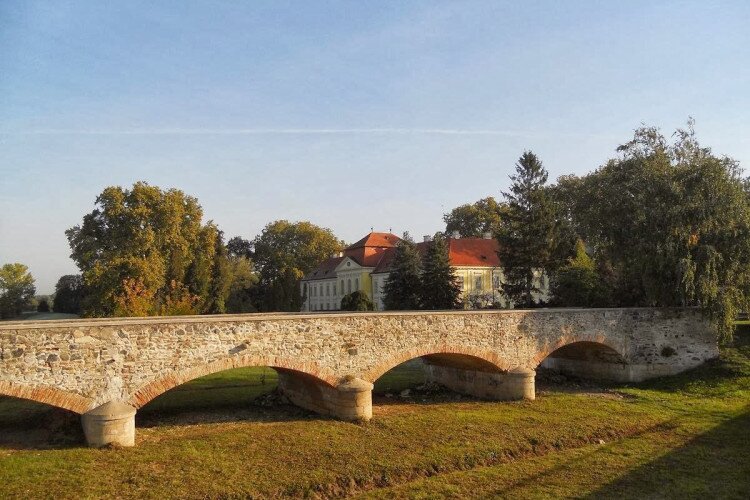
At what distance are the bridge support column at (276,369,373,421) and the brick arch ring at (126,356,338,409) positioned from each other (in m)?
0.42

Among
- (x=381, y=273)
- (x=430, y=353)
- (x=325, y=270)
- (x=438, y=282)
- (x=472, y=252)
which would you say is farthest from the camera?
(x=325, y=270)

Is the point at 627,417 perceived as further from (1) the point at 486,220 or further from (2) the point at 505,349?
(1) the point at 486,220

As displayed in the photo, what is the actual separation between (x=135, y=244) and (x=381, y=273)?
23517 millimetres

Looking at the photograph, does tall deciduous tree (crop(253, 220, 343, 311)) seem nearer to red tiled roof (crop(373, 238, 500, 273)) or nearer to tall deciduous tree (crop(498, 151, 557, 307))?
red tiled roof (crop(373, 238, 500, 273))

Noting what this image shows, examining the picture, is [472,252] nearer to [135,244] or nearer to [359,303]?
[359,303]

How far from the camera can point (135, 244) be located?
35344 mm

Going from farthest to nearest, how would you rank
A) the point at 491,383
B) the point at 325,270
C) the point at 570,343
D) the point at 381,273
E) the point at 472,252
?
1. the point at 325,270
2. the point at 381,273
3. the point at 472,252
4. the point at 570,343
5. the point at 491,383

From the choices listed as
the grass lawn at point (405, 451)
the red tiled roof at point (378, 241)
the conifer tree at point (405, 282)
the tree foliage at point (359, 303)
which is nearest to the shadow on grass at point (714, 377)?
the grass lawn at point (405, 451)

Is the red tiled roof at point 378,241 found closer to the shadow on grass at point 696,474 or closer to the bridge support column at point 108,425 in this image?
the shadow on grass at point 696,474

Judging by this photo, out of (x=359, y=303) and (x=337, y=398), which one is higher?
(x=359, y=303)

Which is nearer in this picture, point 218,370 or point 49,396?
point 49,396

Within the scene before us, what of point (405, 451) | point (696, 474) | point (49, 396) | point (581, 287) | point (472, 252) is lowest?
point (696, 474)

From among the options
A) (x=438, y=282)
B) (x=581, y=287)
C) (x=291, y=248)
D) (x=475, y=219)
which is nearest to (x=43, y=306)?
(x=291, y=248)

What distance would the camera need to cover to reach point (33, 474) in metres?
11.4
